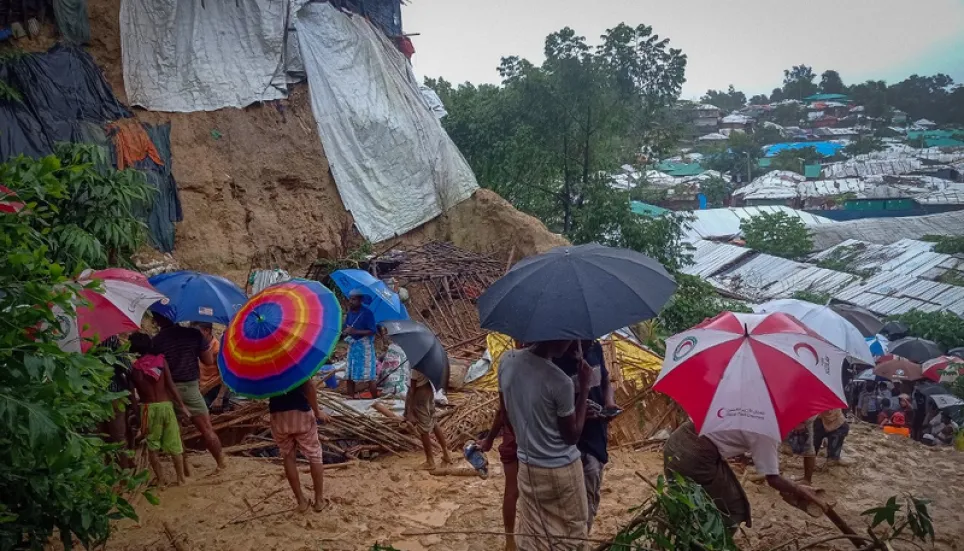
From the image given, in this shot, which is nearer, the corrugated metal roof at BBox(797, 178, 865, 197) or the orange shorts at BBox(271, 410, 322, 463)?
the orange shorts at BBox(271, 410, 322, 463)

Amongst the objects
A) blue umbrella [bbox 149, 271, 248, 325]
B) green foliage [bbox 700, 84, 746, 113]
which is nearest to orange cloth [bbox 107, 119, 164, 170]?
blue umbrella [bbox 149, 271, 248, 325]

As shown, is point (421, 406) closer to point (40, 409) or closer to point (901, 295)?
point (40, 409)

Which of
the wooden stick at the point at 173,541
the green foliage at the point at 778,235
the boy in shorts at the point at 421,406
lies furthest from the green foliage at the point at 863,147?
the wooden stick at the point at 173,541

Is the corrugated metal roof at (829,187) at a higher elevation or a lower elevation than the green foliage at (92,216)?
higher

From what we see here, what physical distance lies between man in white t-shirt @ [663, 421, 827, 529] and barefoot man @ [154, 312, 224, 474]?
12.5 ft

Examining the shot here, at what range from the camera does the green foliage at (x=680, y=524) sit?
7.69 ft

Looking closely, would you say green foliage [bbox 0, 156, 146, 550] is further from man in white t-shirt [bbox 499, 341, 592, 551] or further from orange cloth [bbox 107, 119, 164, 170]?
orange cloth [bbox 107, 119, 164, 170]

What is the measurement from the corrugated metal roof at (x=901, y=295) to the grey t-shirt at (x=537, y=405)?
15597 mm

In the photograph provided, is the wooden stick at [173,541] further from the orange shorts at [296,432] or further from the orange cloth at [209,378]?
the orange cloth at [209,378]

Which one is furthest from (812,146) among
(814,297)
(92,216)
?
(92,216)

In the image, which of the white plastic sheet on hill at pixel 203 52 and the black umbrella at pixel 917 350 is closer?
the white plastic sheet on hill at pixel 203 52

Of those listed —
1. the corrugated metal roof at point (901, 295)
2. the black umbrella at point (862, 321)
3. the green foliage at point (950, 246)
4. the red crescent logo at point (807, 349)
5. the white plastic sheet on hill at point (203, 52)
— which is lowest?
the corrugated metal roof at point (901, 295)

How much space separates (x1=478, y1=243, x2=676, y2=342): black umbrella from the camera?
313 centimetres

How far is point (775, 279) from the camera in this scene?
20766 mm
